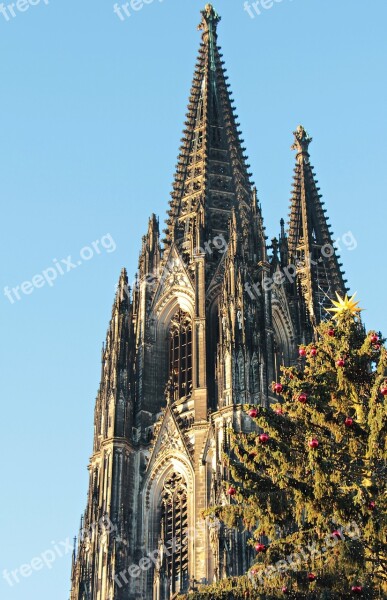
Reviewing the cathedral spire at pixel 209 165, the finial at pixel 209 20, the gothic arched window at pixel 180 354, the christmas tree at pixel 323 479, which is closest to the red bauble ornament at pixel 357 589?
the christmas tree at pixel 323 479

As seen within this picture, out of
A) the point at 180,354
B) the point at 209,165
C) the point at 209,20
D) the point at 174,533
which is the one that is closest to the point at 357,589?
the point at 174,533

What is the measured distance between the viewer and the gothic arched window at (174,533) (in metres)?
42.6

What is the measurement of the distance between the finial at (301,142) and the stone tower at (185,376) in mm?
11317

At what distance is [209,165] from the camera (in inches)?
2253

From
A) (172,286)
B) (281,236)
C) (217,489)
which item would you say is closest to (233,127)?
(281,236)

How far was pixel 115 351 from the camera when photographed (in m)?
49.2

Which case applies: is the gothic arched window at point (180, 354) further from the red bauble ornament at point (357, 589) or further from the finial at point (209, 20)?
the red bauble ornament at point (357, 589)

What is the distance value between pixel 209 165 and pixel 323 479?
3543 centimetres

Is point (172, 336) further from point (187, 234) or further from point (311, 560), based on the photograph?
point (311, 560)

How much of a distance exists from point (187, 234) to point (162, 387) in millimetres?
7991

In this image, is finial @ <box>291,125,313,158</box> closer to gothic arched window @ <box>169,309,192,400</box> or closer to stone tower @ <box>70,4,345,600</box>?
stone tower @ <box>70,4,345,600</box>

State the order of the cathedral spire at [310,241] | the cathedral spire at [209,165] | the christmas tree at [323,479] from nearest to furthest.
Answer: the christmas tree at [323,479], the cathedral spire at [209,165], the cathedral spire at [310,241]

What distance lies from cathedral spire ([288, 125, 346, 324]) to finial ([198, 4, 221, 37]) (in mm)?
8743

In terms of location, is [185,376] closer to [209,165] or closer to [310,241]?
[209,165]
